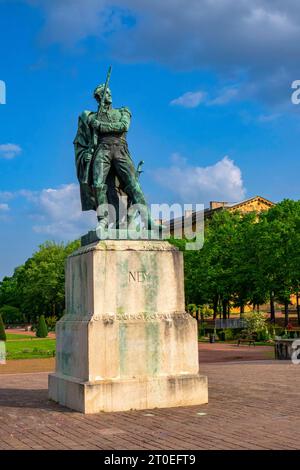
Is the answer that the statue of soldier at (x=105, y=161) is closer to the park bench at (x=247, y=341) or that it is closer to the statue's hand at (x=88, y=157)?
the statue's hand at (x=88, y=157)

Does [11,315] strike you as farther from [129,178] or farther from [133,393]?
[133,393]

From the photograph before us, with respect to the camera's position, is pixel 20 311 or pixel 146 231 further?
pixel 20 311

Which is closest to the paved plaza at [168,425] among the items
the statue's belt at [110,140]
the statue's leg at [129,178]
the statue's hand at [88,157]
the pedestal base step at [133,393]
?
the pedestal base step at [133,393]

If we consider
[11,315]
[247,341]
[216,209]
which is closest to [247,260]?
[247,341]

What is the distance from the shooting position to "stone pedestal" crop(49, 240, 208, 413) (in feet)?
34.2

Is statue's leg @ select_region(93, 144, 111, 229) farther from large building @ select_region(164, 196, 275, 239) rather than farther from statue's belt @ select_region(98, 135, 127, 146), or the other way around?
large building @ select_region(164, 196, 275, 239)

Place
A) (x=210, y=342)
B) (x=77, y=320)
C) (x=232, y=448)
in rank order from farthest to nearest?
(x=210, y=342) → (x=77, y=320) → (x=232, y=448)

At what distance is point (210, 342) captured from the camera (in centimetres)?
4328

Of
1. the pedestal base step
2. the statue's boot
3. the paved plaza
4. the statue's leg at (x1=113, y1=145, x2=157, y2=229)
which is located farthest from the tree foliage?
the pedestal base step

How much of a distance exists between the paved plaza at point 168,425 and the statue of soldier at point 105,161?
3.74 meters

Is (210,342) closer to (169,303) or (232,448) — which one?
(169,303)

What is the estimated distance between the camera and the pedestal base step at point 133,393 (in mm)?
10180
